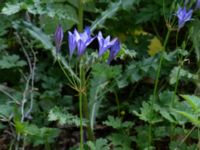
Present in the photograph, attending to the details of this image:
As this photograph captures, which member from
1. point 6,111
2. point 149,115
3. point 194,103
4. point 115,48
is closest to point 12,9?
point 6,111

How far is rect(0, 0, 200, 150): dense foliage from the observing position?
136cm

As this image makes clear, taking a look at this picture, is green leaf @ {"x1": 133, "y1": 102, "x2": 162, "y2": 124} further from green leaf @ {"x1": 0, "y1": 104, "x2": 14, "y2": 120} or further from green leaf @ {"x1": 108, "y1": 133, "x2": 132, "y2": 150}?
green leaf @ {"x1": 0, "y1": 104, "x2": 14, "y2": 120}

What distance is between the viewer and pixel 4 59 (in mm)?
1688

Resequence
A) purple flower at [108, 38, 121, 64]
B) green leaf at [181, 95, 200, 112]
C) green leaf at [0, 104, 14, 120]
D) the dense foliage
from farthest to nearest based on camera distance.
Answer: green leaf at [0, 104, 14, 120] < the dense foliage < purple flower at [108, 38, 121, 64] < green leaf at [181, 95, 200, 112]

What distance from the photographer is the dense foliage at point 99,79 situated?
1361 millimetres

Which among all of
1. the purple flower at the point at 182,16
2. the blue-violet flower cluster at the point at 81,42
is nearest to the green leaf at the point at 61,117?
the blue-violet flower cluster at the point at 81,42

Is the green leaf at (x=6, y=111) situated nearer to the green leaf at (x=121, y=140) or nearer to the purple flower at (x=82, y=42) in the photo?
the green leaf at (x=121, y=140)

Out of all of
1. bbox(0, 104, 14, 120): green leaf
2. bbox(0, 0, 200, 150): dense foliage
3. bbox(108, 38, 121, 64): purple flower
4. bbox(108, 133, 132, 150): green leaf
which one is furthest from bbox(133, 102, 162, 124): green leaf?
bbox(0, 104, 14, 120): green leaf

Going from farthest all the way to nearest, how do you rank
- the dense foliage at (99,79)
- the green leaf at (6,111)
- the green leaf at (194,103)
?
the green leaf at (6,111) < the dense foliage at (99,79) < the green leaf at (194,103)

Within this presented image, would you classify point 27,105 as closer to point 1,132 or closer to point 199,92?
point 1,132

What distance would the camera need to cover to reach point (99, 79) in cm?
163

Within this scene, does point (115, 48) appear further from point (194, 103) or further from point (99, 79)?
point (99, 79)

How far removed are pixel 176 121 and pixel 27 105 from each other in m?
0.55

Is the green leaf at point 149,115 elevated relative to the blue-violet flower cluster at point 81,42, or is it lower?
lower
